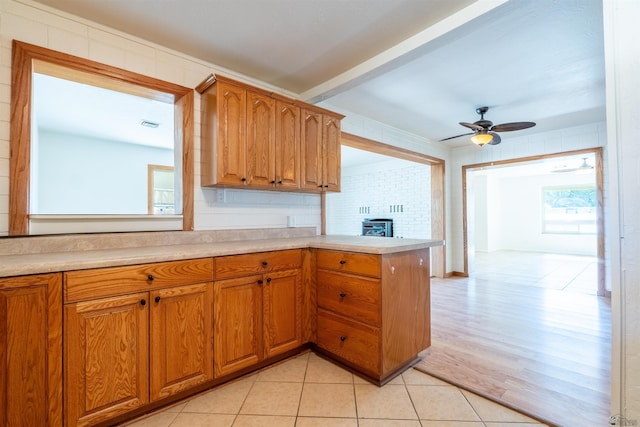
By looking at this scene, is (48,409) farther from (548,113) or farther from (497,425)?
(548,113)

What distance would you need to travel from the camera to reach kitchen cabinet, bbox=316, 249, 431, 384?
1920 millimetres

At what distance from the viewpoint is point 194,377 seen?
1750 millimetres

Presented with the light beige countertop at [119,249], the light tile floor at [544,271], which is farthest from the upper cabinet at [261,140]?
the light tile floor at [544,271]

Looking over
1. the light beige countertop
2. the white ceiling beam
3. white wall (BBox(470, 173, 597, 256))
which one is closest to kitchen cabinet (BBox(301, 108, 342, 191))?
the white ceiling beam

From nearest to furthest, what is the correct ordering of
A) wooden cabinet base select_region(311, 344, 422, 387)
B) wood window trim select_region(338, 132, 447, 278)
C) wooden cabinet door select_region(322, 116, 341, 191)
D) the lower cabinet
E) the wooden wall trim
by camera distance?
1. the lower cabinet
2. wooden cabinet base select_region(311, 344, 422, 387)
3. wooden cabinet door select_region(322, 116, 341, 191)
4. the wooden wall trim
5. wood window trim select_region(338, 132, 447, 278)

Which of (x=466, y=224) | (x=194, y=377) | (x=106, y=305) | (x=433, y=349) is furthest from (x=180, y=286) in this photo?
(x=466, y=224)

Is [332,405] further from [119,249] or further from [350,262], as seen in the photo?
[119,249]

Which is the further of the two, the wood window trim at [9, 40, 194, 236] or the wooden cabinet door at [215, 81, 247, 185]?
the wooden cabinet door at [215, 81, 247, 185]

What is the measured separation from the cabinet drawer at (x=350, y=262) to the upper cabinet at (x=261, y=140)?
0.73 m

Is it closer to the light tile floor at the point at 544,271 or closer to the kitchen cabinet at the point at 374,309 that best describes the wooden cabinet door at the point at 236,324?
the kitchen cabinet at the point at 374,309

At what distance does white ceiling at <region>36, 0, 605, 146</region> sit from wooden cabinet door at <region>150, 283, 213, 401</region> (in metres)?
1.76

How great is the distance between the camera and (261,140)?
239 cm

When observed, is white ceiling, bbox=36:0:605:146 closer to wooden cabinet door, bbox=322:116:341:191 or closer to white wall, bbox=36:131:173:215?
wooden cabinet door, bbox=322:116:341:191

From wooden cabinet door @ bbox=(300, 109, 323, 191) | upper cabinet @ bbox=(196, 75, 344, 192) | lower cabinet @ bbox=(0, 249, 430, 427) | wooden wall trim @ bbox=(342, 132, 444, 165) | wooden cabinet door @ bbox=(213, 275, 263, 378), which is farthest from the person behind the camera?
wooden wall trim @ bbox=(342, 132, 444, 165)
